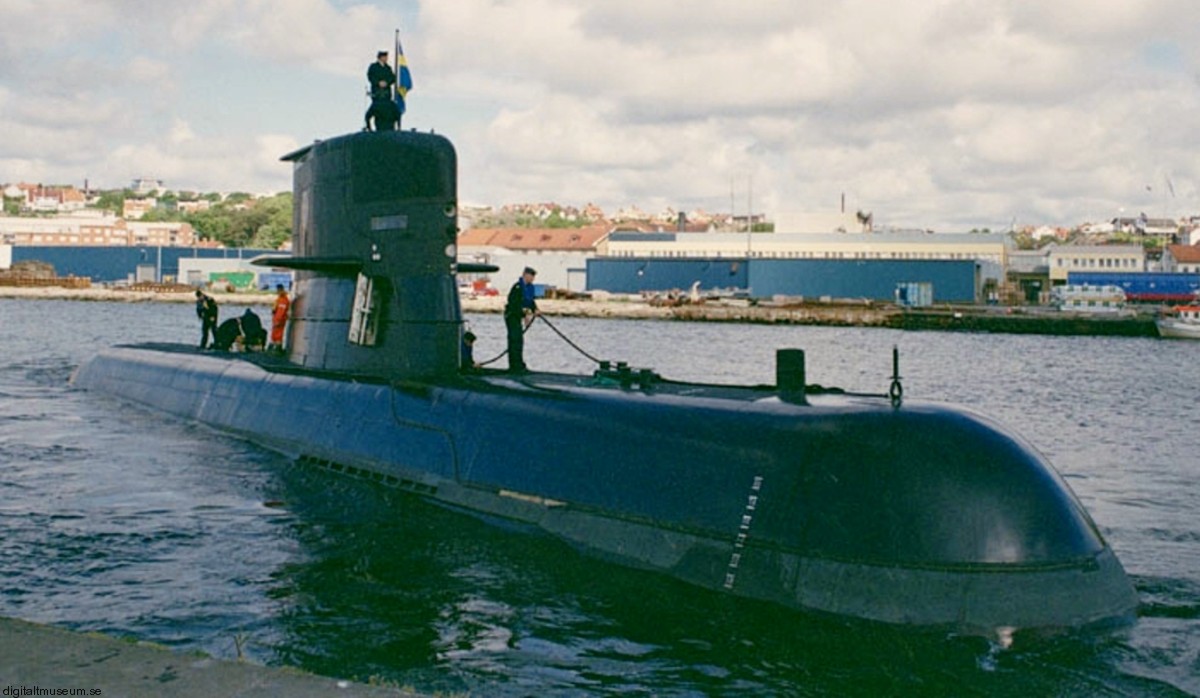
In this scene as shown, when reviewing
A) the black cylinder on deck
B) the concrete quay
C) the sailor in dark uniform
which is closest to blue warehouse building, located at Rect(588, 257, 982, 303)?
the sailor in dark uniform

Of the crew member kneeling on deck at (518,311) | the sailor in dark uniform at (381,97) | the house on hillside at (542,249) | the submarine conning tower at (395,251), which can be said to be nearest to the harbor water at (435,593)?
the submarine conning tower at (395,251)

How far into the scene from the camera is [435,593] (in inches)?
419

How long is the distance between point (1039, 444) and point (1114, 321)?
182 feet

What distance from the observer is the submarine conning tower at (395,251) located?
15.6 meters

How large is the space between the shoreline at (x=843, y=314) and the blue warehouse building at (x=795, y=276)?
286cm

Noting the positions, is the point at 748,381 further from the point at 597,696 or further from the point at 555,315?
the point at 555,315

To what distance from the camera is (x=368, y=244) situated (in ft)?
52.3

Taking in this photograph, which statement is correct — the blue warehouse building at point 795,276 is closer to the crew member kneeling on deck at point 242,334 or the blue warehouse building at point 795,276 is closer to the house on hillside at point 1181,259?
the house on hillside at point 1181,259

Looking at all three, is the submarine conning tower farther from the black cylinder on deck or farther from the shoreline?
the shoreline

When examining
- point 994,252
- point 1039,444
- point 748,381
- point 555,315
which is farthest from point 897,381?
point 994,252

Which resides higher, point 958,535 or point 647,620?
point 958,535

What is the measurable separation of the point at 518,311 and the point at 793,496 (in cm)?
695

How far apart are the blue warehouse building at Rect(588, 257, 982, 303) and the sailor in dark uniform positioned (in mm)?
74244

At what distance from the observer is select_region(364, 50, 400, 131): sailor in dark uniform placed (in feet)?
55.2
